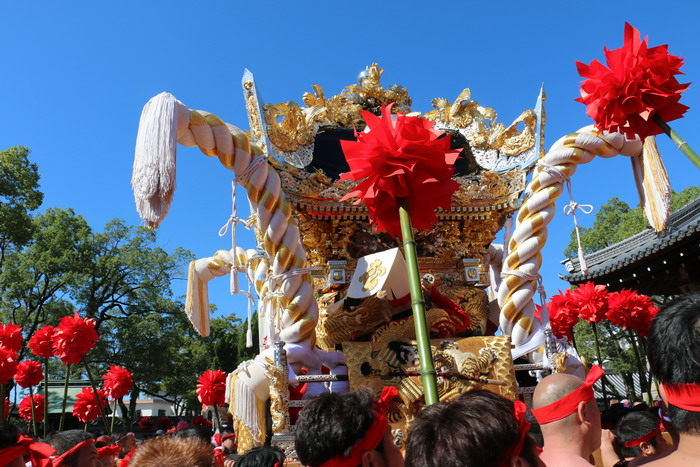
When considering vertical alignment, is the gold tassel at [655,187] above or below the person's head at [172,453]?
above

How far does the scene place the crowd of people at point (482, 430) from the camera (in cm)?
130

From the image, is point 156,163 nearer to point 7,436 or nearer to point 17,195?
point 7,436

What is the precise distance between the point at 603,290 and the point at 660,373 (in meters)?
5.31

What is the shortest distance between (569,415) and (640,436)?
57.4 inches

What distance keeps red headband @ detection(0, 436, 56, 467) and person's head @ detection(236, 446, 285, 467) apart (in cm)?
77

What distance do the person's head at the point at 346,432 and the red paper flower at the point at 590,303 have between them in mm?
4890

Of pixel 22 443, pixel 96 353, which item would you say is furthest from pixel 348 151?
pixel 96 353

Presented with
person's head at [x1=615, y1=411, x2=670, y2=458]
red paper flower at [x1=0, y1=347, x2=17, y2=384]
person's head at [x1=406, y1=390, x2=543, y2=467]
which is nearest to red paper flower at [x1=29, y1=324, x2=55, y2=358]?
red paper flower at [x1=0, y1=347, x2=17, y2=384]

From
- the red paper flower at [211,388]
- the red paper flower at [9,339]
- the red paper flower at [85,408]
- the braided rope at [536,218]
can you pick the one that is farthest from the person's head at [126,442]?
the red paper flower at [85,408]

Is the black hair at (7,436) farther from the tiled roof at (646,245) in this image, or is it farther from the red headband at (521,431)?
the tiled roof at (646,245)

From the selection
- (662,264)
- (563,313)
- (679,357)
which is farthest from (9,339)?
(662,264)

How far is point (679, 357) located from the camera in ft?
4.57

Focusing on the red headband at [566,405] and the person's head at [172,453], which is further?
the red headband at [566,405]

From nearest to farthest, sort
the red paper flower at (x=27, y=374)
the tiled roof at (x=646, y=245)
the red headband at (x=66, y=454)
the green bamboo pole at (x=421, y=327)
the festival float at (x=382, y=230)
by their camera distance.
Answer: the green bamboo pole at (x=421, y=327)
the festival float at (x=382, y=230)
the red headband at (x=66, y=454)
the tiled roof at (x=646, y=245)
the red paper flower at (x=27, y=374)
